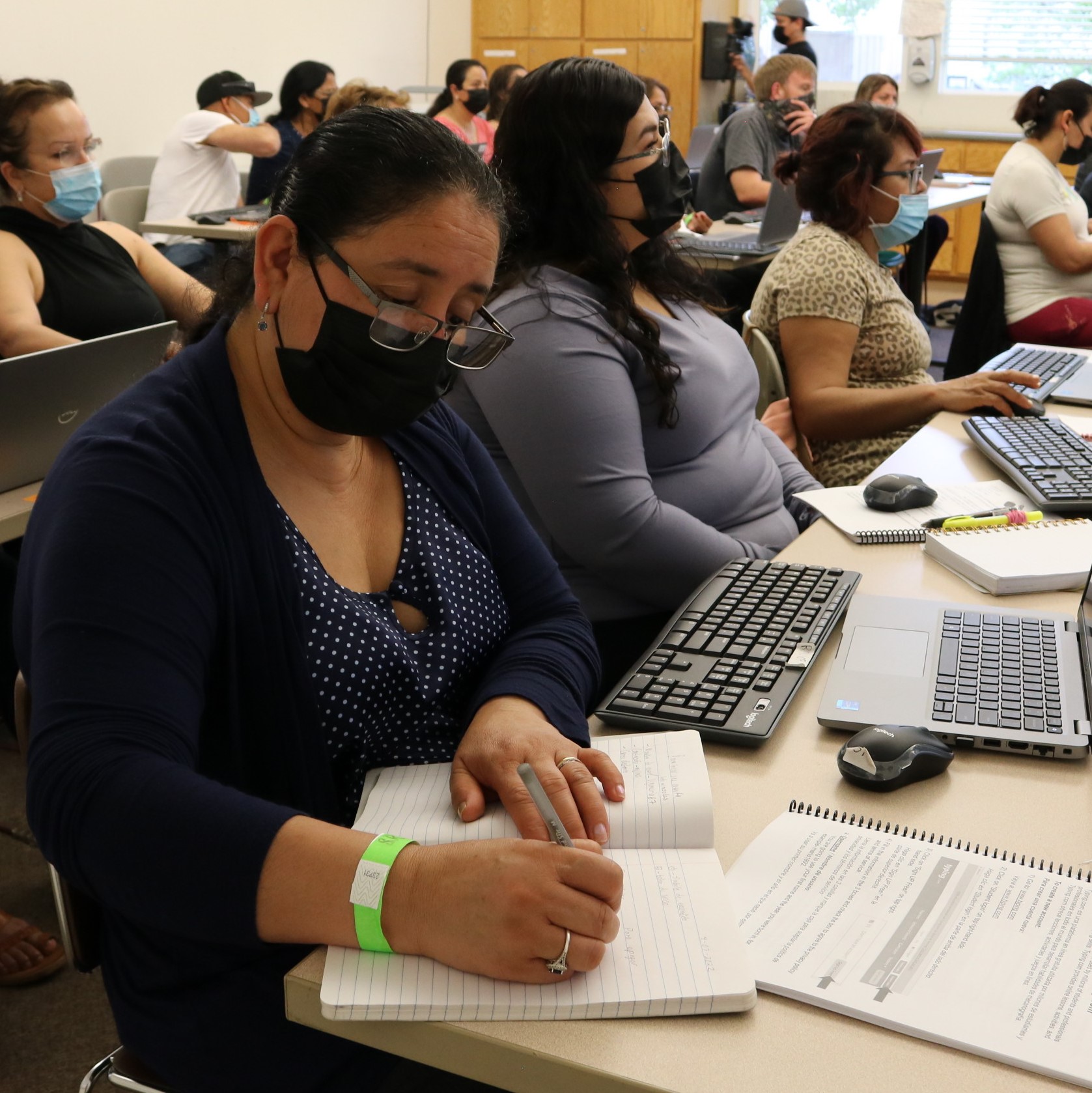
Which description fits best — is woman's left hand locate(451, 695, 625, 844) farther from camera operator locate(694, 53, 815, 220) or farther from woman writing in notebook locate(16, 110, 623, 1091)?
camera operator locate(694, 53, 815, 220)

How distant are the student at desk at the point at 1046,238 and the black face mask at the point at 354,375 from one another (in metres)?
3.15

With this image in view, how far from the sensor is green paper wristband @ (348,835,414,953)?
30.7 inches

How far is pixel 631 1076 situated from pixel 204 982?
0.42 metres

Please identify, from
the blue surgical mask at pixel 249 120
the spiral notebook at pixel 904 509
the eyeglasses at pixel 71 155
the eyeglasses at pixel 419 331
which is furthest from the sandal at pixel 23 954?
the blue surgical mask at pixel 249 120

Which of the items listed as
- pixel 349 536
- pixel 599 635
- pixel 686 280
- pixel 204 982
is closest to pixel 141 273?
pixel 686 280

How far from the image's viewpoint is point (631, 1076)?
693 millimetres

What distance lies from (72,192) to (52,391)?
1.10 m

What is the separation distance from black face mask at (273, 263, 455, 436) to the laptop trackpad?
21.2 inches

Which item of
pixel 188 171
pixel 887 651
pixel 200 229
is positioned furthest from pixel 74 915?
pixel 188 171

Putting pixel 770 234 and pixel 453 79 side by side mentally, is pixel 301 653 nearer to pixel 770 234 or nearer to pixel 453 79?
pixel 770 234

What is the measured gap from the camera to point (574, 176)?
5.75 ft

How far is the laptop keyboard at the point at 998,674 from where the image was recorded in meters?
1.12

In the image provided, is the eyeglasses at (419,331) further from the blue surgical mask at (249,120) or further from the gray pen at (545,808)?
the blue surgical mask at (249,120)

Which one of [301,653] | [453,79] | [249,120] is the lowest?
[301,653]
